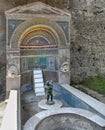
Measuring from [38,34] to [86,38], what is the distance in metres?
2.21

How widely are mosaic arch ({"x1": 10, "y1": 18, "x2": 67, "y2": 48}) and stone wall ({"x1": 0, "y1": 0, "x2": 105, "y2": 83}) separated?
1.31 metres

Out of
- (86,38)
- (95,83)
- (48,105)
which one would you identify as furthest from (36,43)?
(95,83)

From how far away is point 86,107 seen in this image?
550cm

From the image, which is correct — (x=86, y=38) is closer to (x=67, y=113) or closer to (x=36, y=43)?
(x=36, y=43)

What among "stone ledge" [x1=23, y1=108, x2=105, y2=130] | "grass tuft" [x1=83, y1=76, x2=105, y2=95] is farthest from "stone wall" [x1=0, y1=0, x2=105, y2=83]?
"stone ledge" [x1=23, y1=108, x2=105, y2=130]

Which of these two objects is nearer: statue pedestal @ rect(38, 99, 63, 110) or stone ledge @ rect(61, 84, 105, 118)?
stone ledge @ rect(61, 84, 105, 118)

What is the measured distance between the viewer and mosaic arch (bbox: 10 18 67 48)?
23.1ft

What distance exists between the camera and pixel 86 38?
887 centimetres

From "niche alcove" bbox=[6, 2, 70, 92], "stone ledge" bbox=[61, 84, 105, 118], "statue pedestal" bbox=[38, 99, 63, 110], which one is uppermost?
"niche alcove" bbox=[6, 2, 70, 92]

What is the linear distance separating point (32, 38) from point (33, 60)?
73 cm

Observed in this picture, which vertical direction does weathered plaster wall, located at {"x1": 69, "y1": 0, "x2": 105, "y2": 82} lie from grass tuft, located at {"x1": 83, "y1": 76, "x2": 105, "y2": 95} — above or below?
above

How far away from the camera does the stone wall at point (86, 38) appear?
344 inches

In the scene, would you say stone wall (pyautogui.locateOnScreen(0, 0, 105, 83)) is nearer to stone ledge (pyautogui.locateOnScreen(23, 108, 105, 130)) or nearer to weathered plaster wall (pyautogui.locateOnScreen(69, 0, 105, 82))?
weathered plaster wall (pyautogui.locateOnScreen(69, 0, 105, 82))

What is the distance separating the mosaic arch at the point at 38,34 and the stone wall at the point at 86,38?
1.31m
